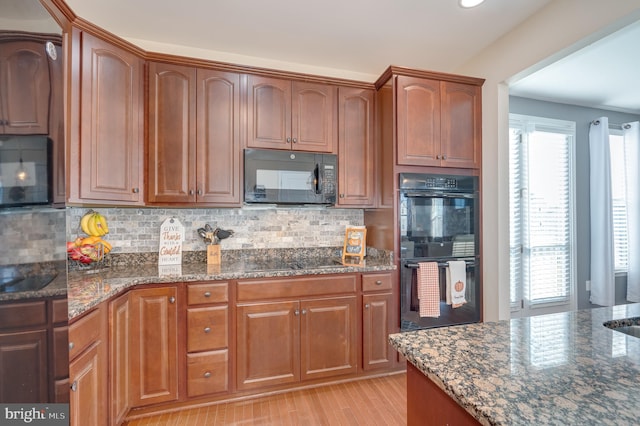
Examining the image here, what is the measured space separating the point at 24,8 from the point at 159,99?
1629 millimetres

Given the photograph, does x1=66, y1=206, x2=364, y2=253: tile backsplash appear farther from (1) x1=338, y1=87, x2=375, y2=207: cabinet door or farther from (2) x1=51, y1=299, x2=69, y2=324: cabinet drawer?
(2) x1=51, y1=299, x2=69, y2=324: cabinet drawer

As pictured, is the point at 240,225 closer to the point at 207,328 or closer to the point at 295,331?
the point at 207,328

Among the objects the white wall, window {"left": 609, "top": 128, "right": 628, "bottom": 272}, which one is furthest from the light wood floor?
window {"left": 609, "top": 128, "right": 628, "bottom": 272}

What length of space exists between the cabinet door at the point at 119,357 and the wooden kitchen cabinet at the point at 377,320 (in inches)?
61.7

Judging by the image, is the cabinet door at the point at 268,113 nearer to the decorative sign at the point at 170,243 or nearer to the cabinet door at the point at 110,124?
the cabinet door at the point at 110,124

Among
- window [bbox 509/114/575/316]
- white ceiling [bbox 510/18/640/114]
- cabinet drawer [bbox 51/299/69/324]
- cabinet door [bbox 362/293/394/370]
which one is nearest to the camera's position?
cabinet drawer [bbox 51/299/69/324]

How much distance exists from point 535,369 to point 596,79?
11.4 ft

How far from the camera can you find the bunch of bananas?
2056 millimetres

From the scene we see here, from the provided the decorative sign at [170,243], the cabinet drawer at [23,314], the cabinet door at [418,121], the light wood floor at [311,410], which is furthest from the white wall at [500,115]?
the cabinet drawer at [23,314]

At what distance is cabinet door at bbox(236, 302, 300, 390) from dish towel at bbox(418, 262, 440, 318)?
3.21 feet

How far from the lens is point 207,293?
74.2 inches

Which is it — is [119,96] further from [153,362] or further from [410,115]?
[410,115]

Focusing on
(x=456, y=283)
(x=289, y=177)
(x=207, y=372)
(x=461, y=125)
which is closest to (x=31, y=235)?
(x=207, y=372)

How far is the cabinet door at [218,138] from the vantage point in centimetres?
216
